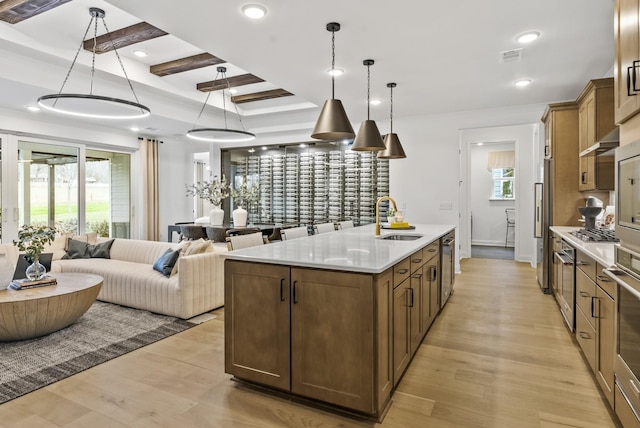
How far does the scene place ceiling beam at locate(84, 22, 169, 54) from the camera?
3.81 meters

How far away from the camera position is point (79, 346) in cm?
313

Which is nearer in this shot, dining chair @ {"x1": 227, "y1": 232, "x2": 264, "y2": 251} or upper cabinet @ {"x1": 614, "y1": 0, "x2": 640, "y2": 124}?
upper cabinet @ {"x1": 614, "y1": 0, "x2": 640, "y2": 124}

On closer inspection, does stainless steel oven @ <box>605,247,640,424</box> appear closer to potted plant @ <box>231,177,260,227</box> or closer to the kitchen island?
the kitchen island

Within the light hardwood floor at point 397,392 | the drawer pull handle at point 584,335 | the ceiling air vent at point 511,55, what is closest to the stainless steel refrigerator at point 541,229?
the light hardwood floor at point 397,392

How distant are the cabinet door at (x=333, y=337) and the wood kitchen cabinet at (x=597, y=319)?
52.1 inches

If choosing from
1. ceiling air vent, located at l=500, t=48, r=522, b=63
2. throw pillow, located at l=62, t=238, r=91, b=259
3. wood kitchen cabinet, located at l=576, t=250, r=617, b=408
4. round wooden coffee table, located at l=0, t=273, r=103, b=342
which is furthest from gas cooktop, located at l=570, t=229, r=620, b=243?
throw pillow, located at l=62, t=238, r=91, b=259

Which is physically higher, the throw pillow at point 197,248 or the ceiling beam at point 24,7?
the ceiling beam at point 24,7

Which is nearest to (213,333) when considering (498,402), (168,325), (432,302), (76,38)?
(168,325)

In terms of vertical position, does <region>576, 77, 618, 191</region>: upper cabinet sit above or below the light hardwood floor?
above

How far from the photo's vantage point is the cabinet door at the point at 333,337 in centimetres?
201

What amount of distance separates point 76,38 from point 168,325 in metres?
3.36

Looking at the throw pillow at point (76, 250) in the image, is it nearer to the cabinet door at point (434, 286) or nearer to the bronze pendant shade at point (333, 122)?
the bronze pendant shade at point (333, 122)

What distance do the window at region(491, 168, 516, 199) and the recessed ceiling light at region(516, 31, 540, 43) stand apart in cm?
636

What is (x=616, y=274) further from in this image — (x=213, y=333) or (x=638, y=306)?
(x=213, y=333)
